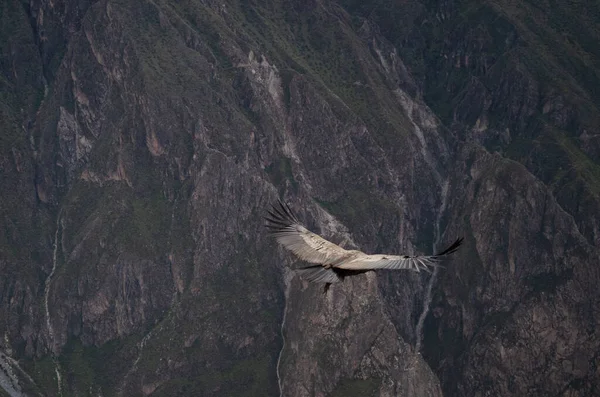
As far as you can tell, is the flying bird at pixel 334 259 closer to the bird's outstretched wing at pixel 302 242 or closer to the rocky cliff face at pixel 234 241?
the bird's outstretched wing at pixel 302 242

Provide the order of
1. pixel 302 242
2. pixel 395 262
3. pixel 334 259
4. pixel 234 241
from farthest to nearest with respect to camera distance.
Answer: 1. pixel 234 241
2. pixel 302 242
3. pixel 334 259
4. pixel 395 262

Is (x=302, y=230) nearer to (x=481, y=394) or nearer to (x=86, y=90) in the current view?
(x=481, y=394)

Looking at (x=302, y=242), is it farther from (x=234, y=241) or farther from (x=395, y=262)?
(x=234, y=241)

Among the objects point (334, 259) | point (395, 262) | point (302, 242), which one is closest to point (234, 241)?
point (302, 242)

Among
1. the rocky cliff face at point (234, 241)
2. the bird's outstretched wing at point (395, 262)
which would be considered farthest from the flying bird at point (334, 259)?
the rocky cliff face at point (234, 241)

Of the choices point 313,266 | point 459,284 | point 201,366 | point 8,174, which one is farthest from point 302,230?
point 8,174

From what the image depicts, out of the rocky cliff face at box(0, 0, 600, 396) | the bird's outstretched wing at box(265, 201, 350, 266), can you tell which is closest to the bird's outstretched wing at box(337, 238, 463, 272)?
the bird's outstretched wing at box(265, 201, 350, 266)

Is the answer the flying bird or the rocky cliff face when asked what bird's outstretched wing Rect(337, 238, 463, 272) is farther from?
the rocky cliff face
